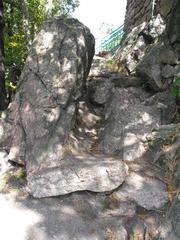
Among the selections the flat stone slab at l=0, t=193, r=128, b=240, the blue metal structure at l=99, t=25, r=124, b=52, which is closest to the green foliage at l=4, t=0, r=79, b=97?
the blue metal structure at l=99, t=25, r=124, b=52

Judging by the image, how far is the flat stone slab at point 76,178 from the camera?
4461 mm

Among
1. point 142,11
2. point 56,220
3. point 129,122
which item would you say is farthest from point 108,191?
point 142,11

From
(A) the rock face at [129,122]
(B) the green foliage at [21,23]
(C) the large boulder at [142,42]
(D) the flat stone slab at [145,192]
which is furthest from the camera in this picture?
(B) the green foliage at [21,23]

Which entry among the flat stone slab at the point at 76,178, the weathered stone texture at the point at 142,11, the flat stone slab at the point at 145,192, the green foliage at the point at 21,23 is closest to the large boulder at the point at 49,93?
the flat stone slab at the point at 76,178

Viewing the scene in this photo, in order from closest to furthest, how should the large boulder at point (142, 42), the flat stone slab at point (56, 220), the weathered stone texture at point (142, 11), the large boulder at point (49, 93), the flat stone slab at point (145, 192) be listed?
the flat stone slab at point (56, 220) → the flat stone slab at point (145, 192) → the large boulder at point (49, 93) → the large boulder at point (142, 42) → the weathered stone texture at point (142, 11)

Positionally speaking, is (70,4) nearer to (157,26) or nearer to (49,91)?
(157,26)

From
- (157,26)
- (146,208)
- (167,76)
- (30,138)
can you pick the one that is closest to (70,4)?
(157,26)

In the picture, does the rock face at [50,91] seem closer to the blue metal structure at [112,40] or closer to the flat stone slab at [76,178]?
the flat stone slab at [76,178]

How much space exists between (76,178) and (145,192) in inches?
35.6

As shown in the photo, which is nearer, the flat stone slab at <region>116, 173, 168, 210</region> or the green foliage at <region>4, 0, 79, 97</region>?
the flat stone slab at <region>116, 173, 168, 210</region>

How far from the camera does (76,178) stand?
451 cm

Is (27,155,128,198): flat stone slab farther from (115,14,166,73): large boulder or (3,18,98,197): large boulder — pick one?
(115,14,166,73): large boulder

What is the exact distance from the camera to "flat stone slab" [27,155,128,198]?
446cm

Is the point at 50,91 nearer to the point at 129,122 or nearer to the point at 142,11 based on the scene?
the point at 129,122
